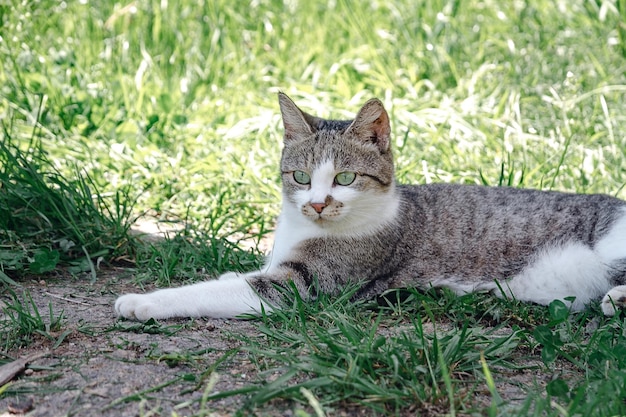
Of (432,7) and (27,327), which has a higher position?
(432,7)

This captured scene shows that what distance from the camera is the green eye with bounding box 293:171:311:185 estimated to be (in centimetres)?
340

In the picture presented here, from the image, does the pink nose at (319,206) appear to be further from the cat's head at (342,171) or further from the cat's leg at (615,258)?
the cat's leg at (615,258)

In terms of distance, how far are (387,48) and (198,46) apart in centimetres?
157

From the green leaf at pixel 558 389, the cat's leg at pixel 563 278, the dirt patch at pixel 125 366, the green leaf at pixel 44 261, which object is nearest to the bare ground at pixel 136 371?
the dirt patch at pixel 125 366

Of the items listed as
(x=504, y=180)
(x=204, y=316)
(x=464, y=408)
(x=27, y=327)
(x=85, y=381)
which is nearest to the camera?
(x=464, y=408)

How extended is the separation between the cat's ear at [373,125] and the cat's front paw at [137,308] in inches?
46.0

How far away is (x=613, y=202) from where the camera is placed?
3.53 metres

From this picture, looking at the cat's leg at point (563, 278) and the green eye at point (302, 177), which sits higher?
the green eye at point (302, 177)

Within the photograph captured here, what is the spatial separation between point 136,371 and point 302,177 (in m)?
1.29

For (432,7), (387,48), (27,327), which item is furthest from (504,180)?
(27,327)

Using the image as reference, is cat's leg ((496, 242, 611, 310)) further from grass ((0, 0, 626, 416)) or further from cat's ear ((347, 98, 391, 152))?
cat's ear ((347, 98, 391, 152))

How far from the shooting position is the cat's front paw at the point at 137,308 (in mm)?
2945

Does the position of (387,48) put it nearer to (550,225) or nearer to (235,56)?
(235,56)

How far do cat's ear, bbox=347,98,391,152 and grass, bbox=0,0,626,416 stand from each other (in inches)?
29.4
